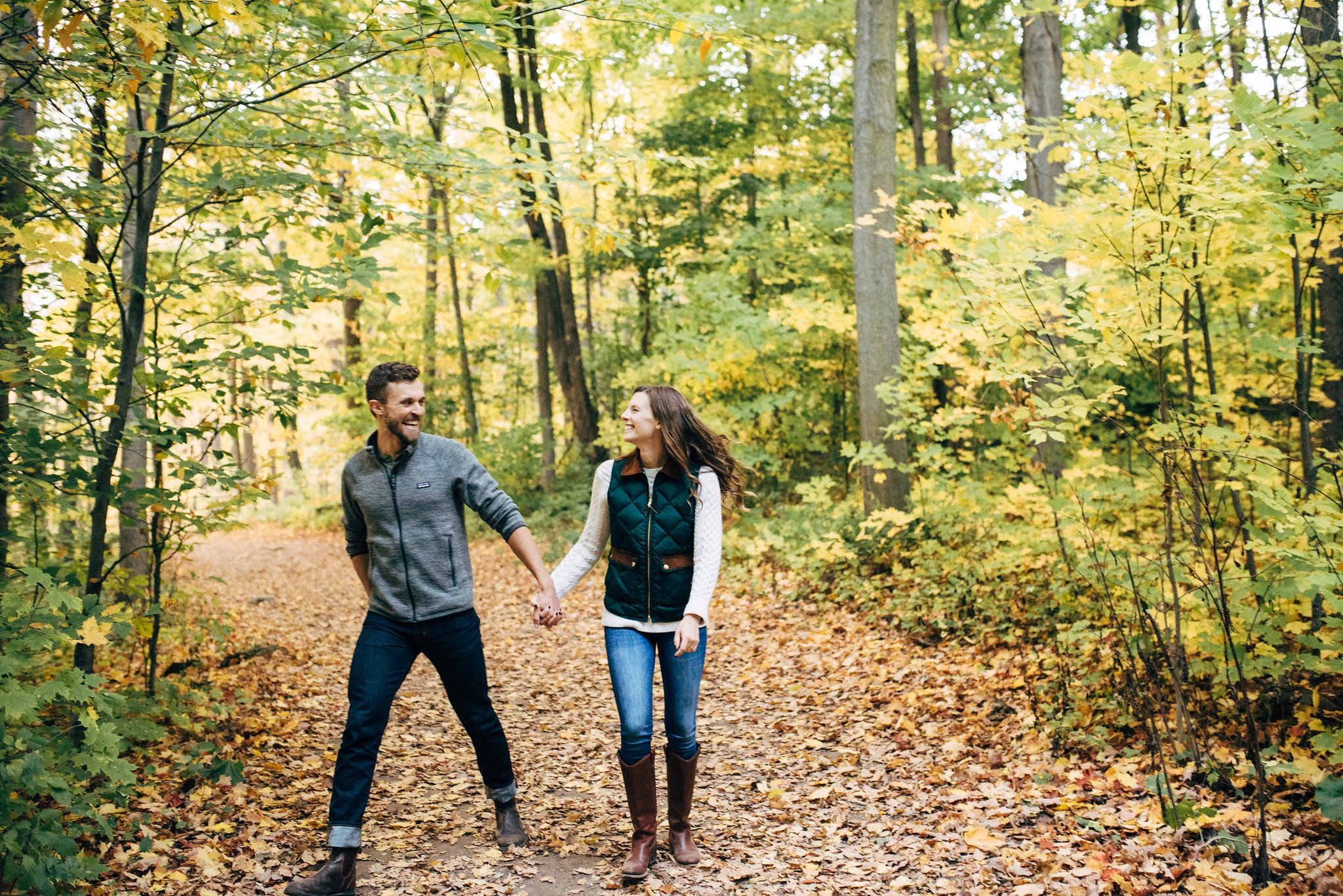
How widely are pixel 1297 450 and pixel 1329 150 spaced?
2925 mm

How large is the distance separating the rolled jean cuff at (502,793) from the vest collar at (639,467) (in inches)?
63.6

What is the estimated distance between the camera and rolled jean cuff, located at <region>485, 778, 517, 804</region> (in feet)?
13.2

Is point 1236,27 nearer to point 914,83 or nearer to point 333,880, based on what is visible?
point 333,880

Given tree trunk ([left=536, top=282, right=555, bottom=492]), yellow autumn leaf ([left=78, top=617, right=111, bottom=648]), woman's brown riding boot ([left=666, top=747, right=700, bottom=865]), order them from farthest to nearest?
tree trunk ([left=536, top=282, right=555, bottom=492]) < woman's brown riding boot ([left=666, top=747, right=700, bottom=865]) < yellow autumn leaf ([left=78, top=617, right=111, bottom=648])

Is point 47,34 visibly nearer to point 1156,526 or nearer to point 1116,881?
point 1116,881

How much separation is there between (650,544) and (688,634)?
1.38 ft

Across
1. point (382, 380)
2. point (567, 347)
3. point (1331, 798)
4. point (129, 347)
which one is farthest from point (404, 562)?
point (567, 347)

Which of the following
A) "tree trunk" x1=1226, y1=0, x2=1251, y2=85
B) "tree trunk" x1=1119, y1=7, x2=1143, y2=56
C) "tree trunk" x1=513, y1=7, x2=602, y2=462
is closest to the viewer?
"tree trunk" x1=1226, y1=0, x2=1251, y2=85

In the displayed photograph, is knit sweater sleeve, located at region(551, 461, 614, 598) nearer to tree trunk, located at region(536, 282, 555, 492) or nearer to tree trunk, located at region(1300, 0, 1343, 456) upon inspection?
tree trunk, located at region(1300, 0, 1343, 456)

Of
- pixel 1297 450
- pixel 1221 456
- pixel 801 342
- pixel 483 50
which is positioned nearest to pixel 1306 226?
pixel 1221 456

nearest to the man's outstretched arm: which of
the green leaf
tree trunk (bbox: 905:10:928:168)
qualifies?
the green leaf

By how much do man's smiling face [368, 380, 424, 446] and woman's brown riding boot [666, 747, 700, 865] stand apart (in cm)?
185

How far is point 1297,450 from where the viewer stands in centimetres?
550

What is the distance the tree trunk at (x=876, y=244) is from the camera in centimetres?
880
